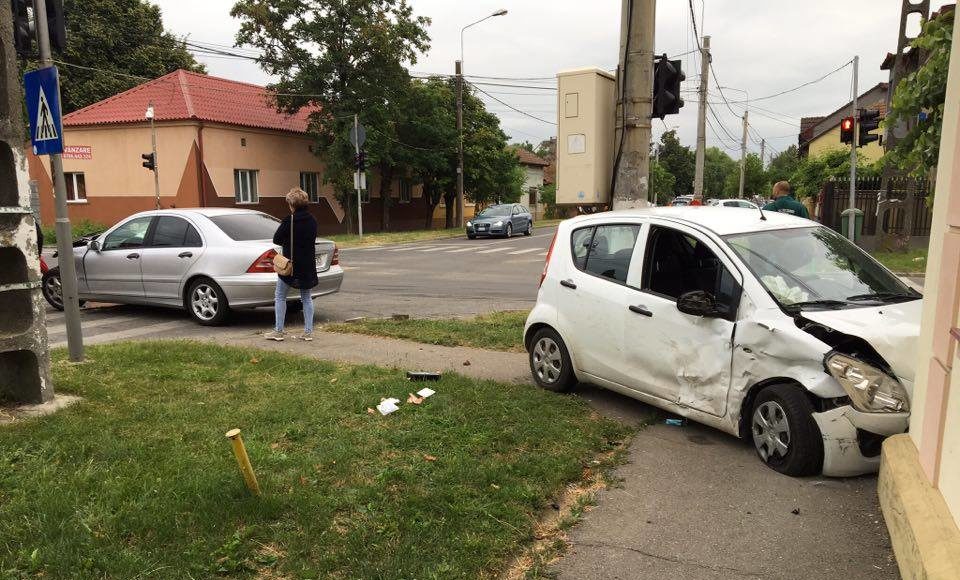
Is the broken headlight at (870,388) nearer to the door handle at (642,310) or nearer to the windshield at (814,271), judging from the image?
the windshield at (814,271)

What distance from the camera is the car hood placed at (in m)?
4.00

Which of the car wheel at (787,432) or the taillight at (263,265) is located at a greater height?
the taillight at (263,265)

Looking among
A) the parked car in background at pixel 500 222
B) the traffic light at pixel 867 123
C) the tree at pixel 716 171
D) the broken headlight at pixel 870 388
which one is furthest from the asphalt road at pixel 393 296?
the tree at pixel 716 171

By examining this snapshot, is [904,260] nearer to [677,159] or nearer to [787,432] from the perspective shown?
[787,432]

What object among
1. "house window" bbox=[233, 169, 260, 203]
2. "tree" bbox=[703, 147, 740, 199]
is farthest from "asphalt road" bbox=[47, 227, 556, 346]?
"tree" bbox=[703, 147, 740, 199]

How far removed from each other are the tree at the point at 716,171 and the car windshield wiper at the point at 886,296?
107773mm

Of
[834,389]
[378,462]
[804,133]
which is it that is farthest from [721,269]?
[804,133]

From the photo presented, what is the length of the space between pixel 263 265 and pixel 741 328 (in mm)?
6594

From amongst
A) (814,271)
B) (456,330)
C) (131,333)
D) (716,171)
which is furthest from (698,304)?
(716,171)

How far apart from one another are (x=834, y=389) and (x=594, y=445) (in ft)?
5.23

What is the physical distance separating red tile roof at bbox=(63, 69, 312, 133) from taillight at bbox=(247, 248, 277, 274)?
21052mm

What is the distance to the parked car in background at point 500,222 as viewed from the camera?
31.0 m

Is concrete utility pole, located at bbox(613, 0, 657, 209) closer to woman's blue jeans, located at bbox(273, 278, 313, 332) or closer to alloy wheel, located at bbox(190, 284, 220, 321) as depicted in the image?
woman's blue jeans, located at bbox(273, 278, 313, 332)

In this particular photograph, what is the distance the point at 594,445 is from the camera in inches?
191
